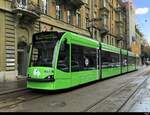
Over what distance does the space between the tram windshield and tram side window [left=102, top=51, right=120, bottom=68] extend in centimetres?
1002

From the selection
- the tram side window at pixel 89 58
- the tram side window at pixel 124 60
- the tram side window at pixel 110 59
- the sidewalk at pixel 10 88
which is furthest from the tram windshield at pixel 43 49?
the tram side window at pixel 124 60

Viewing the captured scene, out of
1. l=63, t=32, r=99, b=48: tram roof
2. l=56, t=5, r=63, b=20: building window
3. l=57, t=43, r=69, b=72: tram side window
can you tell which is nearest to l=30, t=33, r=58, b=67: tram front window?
l=57, t=43, r=69, b=72: tram side window

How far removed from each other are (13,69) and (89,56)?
7.84 m

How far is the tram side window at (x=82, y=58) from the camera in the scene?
19367 mm

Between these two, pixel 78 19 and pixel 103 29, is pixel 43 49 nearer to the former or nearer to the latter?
pixel 78 19

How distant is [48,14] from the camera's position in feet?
117

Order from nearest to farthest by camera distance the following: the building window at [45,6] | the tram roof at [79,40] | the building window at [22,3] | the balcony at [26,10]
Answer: the tram roof at [79,40]
the balcony at [26,10]
the building window at [22,3]
the building window at [45,6]

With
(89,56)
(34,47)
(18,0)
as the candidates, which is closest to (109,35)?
(18,0)

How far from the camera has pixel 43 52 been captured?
17.7m

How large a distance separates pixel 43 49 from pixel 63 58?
108cm

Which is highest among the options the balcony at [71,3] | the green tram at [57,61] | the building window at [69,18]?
the balcony at [71,3]

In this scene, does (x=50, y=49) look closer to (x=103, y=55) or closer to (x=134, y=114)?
(x=134, y=114)

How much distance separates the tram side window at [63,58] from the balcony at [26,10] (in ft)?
36.8

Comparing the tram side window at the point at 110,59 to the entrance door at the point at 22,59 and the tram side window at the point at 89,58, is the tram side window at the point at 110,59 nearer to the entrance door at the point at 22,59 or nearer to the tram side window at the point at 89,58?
the tram side window at the point at 89,58
